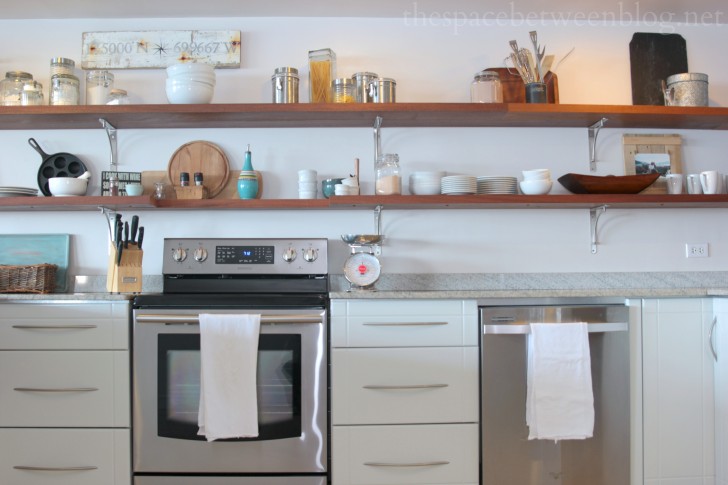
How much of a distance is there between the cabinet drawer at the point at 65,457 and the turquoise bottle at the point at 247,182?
114 cm

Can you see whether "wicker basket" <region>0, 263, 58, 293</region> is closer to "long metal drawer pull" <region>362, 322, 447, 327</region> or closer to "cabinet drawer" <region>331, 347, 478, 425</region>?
"cabinet drawer" <region>331, 347, 478, 425</region>

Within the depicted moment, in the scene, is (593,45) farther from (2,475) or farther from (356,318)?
(2,475)

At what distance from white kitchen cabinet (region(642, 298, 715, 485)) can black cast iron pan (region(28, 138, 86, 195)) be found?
270 cm

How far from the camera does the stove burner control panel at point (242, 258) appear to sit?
2.62 m

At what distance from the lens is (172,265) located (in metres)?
2.62

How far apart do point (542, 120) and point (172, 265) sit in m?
1.91

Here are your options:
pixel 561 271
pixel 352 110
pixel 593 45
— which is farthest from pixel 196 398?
pixel 593 45

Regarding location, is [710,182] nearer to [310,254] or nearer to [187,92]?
[310,254]

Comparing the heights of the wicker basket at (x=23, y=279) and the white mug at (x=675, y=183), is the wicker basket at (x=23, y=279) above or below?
below

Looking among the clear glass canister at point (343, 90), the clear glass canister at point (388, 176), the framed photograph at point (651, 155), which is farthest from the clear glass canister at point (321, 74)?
the framed photograph at point (651, 155)

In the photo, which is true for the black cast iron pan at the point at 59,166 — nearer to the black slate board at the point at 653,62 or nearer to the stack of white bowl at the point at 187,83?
the stack of white bowl at the point at 187,83

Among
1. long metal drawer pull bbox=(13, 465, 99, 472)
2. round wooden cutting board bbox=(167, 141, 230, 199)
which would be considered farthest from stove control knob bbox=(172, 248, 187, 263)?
long metal drawer pull bbox=(13, 465, 99, 472)

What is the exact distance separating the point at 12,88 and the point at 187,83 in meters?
0.93

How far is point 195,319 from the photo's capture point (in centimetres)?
222
